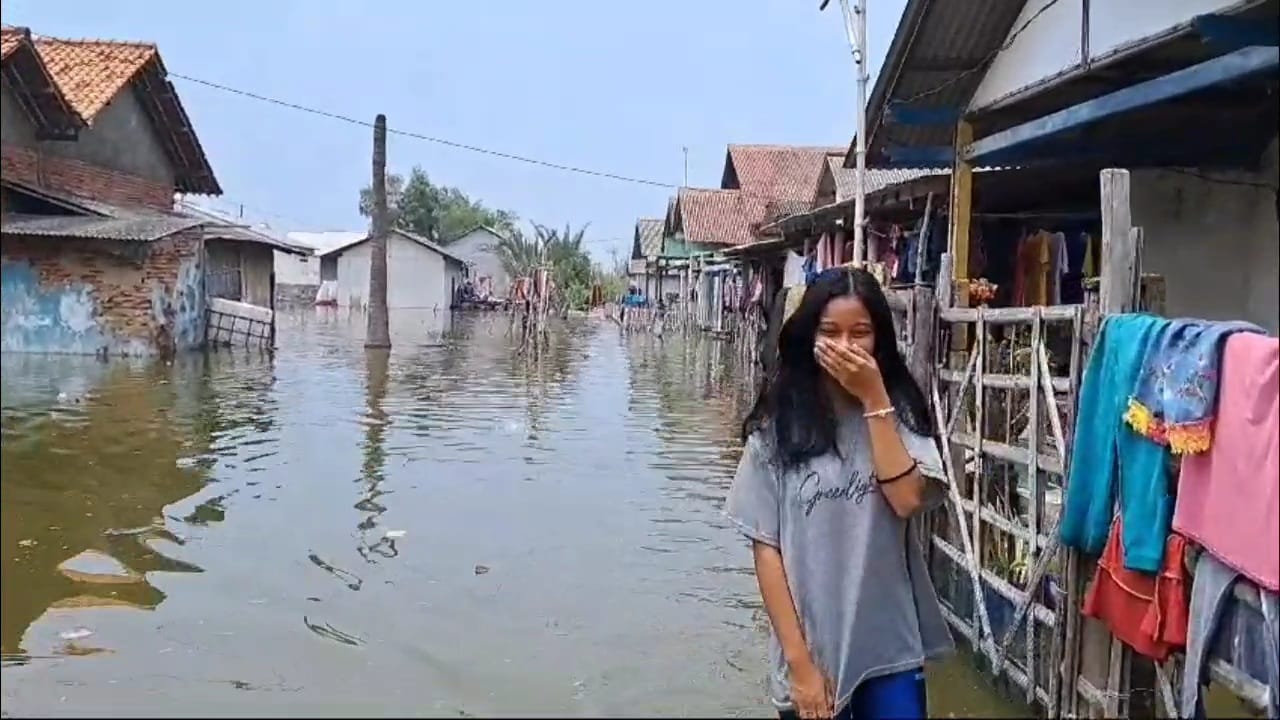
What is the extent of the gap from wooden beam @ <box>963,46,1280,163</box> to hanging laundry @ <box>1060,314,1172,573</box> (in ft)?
3.80

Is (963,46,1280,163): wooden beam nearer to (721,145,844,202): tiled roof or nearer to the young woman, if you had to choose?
the young woman

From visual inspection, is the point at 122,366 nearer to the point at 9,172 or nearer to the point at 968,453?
the point at 9,172

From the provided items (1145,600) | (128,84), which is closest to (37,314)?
(128,84)

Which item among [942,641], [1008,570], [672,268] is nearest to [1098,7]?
[1008,570]

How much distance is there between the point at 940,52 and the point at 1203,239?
6.81 feet

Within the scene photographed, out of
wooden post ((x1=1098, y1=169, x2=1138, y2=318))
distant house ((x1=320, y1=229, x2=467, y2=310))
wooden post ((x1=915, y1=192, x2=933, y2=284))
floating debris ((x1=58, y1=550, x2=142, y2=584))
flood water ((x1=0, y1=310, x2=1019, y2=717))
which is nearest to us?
flood water ((x1=0, y1=310, x2=1019, y2=717))

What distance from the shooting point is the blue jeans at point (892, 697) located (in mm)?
2512

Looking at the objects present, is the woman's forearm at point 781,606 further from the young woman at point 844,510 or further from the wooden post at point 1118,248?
the wooden post at point 1118,248

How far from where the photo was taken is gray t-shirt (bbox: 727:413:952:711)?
2486 mm

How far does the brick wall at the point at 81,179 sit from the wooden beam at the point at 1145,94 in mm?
3611

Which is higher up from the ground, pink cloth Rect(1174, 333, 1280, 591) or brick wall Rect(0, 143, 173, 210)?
brick wall Rect(0, 143, 173, 210)

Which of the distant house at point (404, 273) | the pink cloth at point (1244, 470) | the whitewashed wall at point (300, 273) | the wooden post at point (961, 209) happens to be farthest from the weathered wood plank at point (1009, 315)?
the distant house at point (404, 273)

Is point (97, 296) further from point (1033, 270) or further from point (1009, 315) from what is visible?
point (1033, 270)

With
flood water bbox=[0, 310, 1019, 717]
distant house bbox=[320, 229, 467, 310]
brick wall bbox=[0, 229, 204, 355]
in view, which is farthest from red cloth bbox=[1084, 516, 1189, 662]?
distant house bbox=[320, 229, 467, 310]
